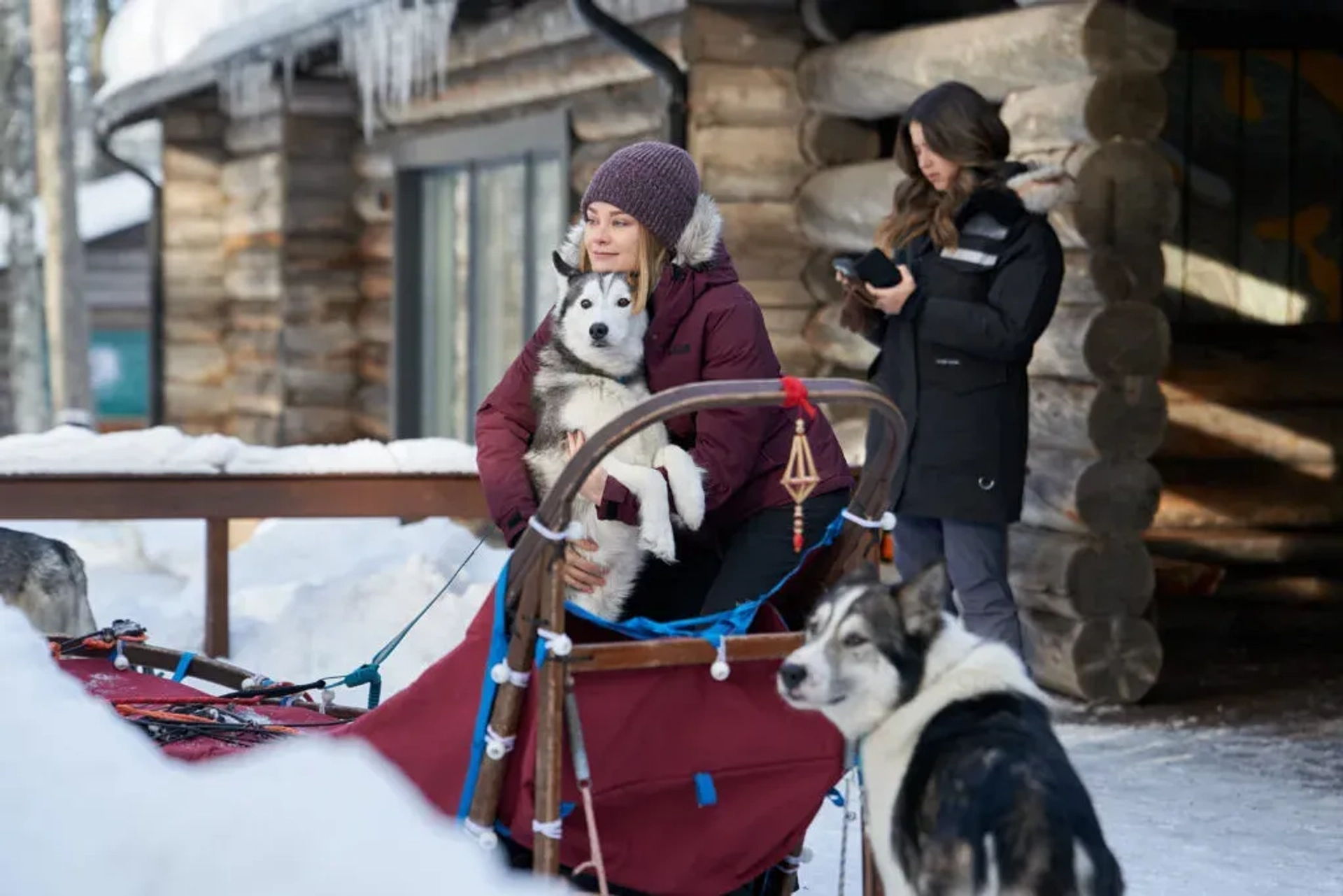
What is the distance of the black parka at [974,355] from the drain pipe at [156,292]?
1136 centimetres

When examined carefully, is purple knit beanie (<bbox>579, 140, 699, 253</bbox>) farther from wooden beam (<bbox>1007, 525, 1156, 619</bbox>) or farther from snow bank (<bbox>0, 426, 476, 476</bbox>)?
snow bank (<bbox>0, 426, 476, 476</bbox>)

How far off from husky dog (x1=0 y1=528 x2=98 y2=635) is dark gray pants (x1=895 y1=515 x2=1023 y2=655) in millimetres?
2507

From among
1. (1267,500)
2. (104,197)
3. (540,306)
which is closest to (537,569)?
(1267,500)

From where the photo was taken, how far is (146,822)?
8.46ft

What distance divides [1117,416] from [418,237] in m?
7.25

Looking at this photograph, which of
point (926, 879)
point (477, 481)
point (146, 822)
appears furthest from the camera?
point (477, 481)

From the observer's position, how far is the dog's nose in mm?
3459

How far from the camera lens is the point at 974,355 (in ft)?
20.4

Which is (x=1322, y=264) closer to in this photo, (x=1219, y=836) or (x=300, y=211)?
(x=1219, y=836)

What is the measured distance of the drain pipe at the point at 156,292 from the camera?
16531 mm

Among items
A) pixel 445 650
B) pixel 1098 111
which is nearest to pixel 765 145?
pixel 1098 111

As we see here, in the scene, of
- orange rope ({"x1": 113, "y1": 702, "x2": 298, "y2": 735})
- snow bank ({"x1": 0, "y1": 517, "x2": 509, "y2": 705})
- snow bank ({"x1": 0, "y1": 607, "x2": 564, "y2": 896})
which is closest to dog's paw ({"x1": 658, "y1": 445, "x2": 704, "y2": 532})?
orange rope ({"x1": 113, "y1": 702, "x2": 298, "y2": 735})

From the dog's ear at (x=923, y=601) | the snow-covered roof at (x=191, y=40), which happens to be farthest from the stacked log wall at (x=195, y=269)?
the dog's ear at (x=923, y=601)

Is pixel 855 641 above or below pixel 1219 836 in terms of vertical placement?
above
